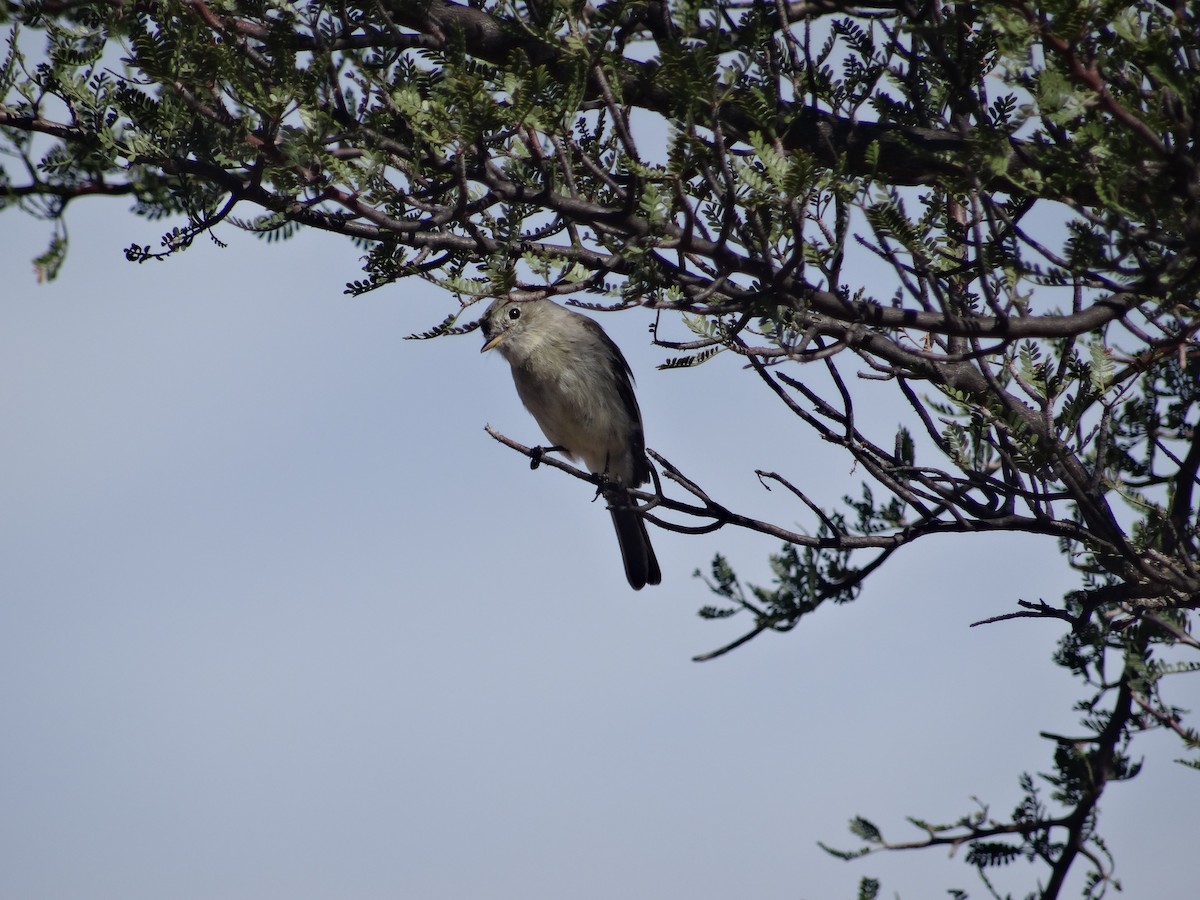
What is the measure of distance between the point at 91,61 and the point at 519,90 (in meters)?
1.30

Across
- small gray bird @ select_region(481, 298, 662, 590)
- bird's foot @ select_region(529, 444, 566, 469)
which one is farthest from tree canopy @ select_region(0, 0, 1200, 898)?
small gray bird @ select_region(481, 298, 662, 590)

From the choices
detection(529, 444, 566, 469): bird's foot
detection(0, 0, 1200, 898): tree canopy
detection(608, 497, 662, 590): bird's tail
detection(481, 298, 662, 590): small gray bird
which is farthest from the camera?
detection(608, 497, 662, 590): bird's tail

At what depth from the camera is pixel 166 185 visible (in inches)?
135

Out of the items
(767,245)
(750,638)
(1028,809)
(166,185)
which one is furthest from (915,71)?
(1028,809)

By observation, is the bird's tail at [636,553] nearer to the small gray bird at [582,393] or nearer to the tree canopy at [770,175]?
the small gray bird at [582,393]

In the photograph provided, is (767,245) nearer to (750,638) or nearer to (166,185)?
(750,638)

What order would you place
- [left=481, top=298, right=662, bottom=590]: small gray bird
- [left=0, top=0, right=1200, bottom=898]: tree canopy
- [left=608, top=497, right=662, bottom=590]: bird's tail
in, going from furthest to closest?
[left=608, top=497, right=662, bottom=590]: bird's tail, [left=481, top=298, right=662, bottom=590]: small gray bird, [left=0, top=0, right=1200, bottom=898]: tree canopy

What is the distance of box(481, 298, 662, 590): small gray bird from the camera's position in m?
7.92

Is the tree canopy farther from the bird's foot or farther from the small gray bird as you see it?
the small gray bird

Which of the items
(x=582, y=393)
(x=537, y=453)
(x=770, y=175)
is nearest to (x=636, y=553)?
(x=582, y=393)

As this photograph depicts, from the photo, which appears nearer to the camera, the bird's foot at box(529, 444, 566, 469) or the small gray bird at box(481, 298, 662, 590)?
the bird's foot at box(529, 444, 566, 469)

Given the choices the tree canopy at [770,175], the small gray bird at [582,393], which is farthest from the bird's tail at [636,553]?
the tree canopy at [770,175]

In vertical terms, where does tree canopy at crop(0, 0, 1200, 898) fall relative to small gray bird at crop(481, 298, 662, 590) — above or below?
below

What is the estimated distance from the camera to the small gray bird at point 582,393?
7918mm
